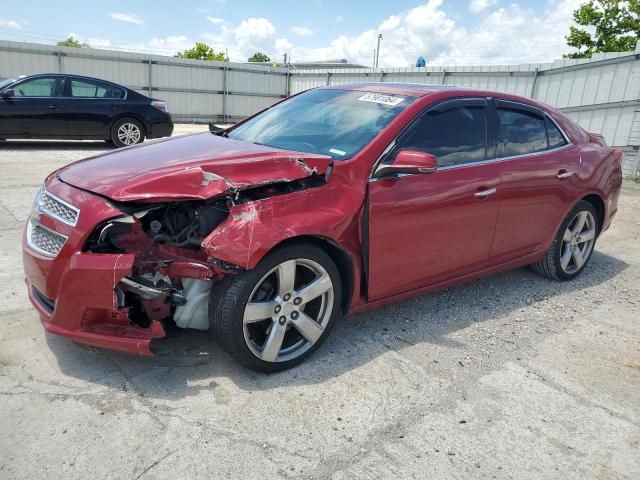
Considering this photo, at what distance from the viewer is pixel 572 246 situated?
4633 millimetres

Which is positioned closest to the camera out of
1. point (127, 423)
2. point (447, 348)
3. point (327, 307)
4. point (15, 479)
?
point (15, 479)

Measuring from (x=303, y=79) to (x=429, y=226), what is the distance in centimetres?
1778

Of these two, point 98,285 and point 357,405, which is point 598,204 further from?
point 98,285

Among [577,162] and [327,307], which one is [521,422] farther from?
[577,162]

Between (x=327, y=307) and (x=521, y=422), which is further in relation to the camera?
(x=327, y=307)

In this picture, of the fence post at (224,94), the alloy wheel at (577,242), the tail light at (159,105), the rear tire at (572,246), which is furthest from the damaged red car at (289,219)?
the fence post at (224,94)

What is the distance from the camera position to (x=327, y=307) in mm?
3029

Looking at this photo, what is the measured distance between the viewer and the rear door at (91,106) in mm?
9984

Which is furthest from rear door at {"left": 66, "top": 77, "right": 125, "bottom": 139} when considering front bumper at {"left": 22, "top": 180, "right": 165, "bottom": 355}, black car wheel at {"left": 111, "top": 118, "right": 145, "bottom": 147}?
front bumper at {"left": 22, "top": 180, "right": 165, "bottom": 355}

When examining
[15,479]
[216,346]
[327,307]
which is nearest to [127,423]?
[15,479]

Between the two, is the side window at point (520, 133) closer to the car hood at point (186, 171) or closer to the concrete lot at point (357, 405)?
the concrete lot at point (357, 405)

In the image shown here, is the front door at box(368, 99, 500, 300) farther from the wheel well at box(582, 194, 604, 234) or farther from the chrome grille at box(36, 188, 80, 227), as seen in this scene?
the chrome grille at box(36, 188, 80, 227)

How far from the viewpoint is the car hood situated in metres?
2.60

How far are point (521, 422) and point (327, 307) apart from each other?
1195 mm
